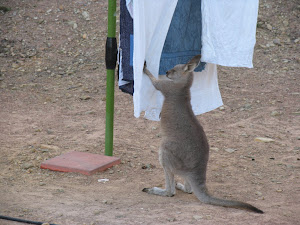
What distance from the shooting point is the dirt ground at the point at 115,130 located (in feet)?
14.9

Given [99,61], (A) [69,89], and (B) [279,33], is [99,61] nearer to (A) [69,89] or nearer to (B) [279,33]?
(A) [69,89]

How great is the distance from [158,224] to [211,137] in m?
3.17

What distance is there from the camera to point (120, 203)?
15.3 ft

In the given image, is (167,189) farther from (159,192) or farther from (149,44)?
(149,44)

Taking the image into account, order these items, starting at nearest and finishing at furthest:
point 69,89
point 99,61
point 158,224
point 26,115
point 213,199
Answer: point 158,224, point 213,199, point 26,115, point 69,89, point 99,61

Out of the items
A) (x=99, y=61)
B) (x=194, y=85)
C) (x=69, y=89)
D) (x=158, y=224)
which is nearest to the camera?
(x=158, y=224)

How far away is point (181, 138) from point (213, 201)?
661 mm

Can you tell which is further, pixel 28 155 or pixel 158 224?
pixel 28 155

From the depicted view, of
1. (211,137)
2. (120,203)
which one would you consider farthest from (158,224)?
(211,137)

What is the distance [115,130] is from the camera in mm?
7184

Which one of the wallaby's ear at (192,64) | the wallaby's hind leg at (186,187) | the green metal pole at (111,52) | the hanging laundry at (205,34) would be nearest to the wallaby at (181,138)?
the wallaby's ear at (192,64)

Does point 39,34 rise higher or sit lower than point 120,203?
higher

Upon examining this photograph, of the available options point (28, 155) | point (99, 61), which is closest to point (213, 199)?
point (28, 155)

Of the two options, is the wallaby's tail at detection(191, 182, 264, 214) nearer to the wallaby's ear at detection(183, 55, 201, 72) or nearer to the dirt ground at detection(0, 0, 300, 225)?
the dirt ground at detection(0, 0, 300, 225)
